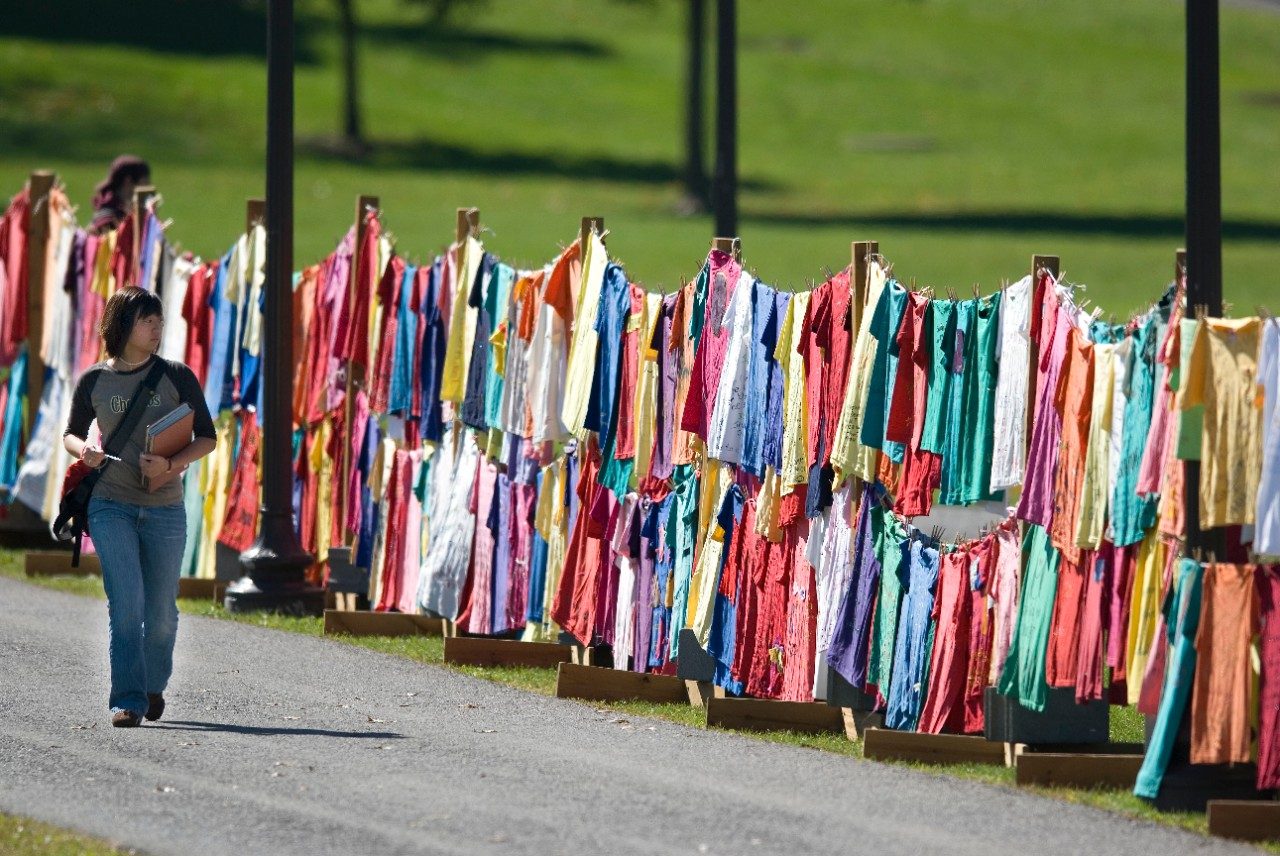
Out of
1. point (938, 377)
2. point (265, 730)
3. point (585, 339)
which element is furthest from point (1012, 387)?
point (265, 730)

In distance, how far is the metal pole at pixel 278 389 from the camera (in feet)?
43.9

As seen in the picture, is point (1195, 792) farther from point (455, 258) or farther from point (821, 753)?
point (455, 258)

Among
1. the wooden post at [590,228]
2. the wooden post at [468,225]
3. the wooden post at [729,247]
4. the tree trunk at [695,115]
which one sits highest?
the tree trunk at [695,115]

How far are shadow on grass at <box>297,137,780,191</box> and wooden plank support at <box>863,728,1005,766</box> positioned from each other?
40.8 metres

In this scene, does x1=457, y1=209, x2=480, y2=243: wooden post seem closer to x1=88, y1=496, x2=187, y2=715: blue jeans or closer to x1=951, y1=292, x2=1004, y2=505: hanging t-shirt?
x1=88, y1=496, x2=187, y2=715: blue jeans

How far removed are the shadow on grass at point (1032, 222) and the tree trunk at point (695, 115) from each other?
1766 mm

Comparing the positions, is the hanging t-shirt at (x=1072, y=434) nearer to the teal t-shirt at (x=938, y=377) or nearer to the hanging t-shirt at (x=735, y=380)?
the teal t-shirt at (x=938, y=377)

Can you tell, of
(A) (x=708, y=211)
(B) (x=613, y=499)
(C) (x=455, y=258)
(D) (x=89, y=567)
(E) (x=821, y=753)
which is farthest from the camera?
(A) (x=708, y=211)

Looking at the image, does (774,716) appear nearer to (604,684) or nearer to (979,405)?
(604,684)

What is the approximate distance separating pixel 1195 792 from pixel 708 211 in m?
38.8

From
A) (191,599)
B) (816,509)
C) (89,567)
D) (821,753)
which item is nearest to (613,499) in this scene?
(816,509)

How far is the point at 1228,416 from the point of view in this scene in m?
8.15

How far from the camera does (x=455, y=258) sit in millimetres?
12641

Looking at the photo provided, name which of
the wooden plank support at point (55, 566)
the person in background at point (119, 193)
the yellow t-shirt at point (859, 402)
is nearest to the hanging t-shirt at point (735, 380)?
the yellow t-shirt at point (859, 402)
